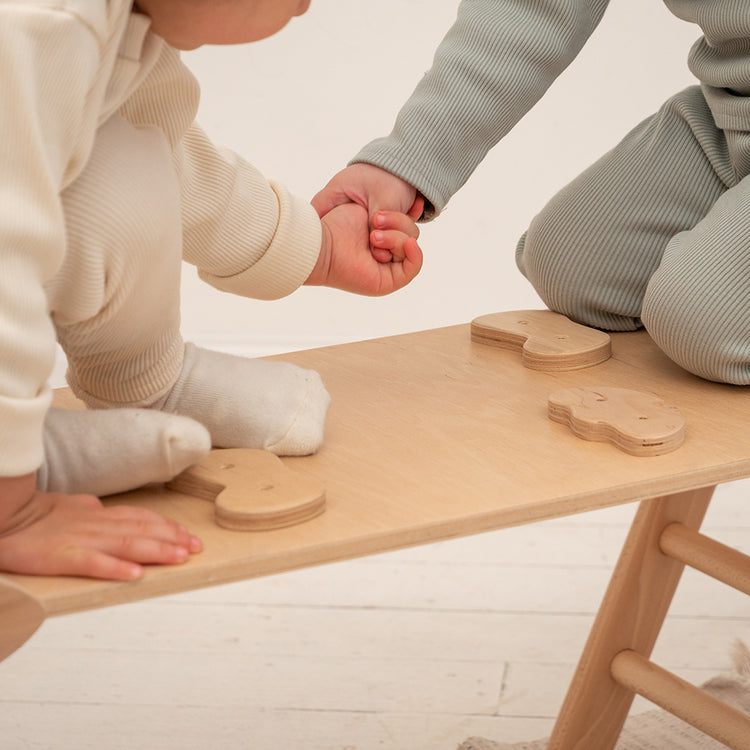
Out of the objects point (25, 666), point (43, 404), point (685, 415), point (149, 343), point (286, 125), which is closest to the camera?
point (43, 404)

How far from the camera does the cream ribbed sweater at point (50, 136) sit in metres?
0.52

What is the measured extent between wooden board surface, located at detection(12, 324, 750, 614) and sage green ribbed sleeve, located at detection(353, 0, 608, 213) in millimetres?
180

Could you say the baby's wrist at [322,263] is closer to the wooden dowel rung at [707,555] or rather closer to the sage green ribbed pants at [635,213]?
the sage green ribbed pants at [635,213]

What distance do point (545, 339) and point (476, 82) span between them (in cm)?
27

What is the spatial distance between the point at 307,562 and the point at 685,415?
1.12 ft

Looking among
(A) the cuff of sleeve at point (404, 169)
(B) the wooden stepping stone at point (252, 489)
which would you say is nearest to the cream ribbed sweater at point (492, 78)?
(A) the cuff of sleeve at point (404, 169)

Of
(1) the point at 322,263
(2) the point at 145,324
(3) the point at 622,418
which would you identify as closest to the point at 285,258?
(1) the point at 322,263

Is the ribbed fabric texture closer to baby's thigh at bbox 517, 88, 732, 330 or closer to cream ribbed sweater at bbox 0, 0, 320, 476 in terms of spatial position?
baby's thigh at bbox 517, 88, 732, 330

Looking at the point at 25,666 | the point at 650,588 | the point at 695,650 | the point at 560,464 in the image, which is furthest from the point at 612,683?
the point at 25,666

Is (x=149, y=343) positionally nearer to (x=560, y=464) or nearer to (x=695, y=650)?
(x=560, y=464)

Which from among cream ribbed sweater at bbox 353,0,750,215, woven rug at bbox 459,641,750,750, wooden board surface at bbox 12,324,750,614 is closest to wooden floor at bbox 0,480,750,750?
woven rug at bbox 459,641,750,750

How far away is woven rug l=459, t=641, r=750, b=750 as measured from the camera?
3.42 ft

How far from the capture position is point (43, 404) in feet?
1.81

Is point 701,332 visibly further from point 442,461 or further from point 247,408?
point 247,408
